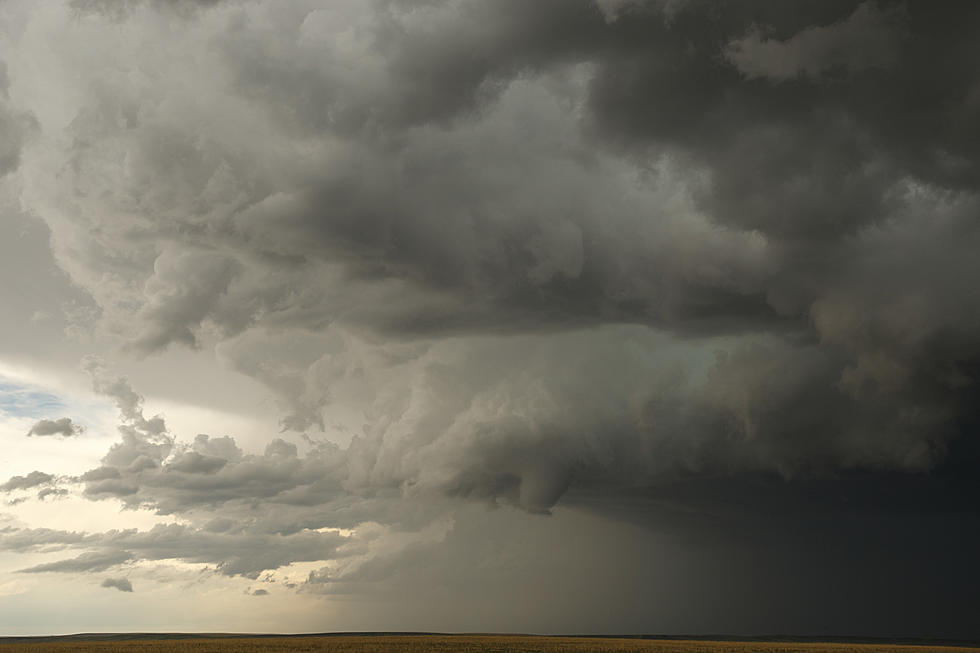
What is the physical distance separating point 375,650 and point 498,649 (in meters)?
14.0

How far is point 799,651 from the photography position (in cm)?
11031

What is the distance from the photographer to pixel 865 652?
116438 millimetres

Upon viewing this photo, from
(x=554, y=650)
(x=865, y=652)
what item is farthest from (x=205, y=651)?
(x=865, y=652)

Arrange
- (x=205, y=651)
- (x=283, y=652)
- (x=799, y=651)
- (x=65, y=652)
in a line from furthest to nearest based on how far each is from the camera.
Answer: (x=799, y=651), (x=65, y=652), (x=205, y=651), (x=283, y=652)

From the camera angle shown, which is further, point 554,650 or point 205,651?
point 554,650

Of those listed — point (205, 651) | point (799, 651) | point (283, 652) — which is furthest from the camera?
point (799, 651)

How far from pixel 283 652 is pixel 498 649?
80.3 feet

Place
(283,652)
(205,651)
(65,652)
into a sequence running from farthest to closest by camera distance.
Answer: (65,652) < (205,651) < (283,652)

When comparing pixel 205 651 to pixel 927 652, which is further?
pixel 927 652

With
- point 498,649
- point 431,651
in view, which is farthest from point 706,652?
point 431,651

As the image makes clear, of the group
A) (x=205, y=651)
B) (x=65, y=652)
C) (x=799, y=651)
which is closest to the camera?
(x=205, y=651)

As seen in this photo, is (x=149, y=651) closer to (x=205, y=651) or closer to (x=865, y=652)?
(x=205, y=651)

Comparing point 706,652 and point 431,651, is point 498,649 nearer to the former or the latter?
point 431,651

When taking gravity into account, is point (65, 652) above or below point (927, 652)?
above
